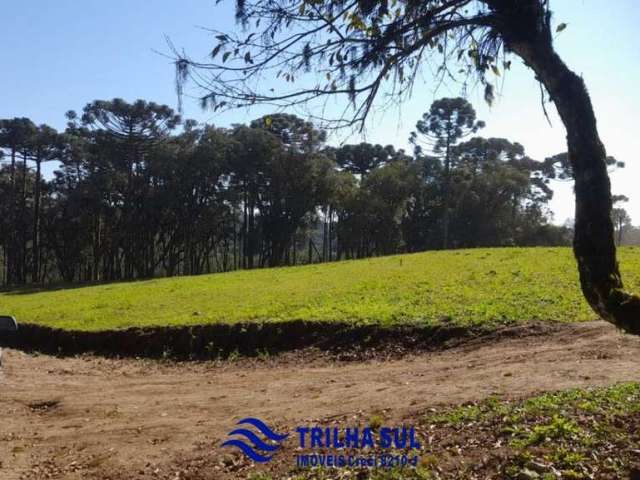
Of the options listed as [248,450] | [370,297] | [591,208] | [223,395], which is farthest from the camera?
[370,297]

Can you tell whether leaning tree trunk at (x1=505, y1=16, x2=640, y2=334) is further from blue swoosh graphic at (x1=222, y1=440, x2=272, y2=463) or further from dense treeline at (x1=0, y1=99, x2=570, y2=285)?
dense treeline at (x1=0, y1=99, x2=570, y2=285)

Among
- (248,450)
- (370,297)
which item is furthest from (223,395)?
(370,297)

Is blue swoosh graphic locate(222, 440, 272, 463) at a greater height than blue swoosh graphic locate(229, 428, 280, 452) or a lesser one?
lesser

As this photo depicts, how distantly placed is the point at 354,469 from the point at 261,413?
2145mm

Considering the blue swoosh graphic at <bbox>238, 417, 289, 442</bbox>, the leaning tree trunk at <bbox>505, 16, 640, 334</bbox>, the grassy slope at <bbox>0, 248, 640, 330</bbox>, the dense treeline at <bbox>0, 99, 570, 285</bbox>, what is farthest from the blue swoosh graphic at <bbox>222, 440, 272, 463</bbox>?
the dense treeline at <bbox>0, 99, 570, 285</bbox>

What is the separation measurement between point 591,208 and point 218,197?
3861 cm

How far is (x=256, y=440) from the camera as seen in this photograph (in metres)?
5.00

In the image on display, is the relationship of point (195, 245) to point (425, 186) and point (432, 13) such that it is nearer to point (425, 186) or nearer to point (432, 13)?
point (425, 186)

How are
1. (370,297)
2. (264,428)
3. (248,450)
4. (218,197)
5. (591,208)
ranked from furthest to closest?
(218,197), (370,297), (264,428), (248,450), (591,208)

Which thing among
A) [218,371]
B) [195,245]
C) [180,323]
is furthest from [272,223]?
[218,371]

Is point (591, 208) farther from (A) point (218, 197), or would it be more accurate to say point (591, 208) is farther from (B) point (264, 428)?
(A) point (218, 197)

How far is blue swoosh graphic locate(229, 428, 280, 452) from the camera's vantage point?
477 cm

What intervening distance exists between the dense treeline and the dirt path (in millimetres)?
27861

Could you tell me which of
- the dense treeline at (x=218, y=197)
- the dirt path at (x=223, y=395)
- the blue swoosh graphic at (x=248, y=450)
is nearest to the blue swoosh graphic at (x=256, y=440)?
the blue swoosh graphic at (x=248, y=450)
